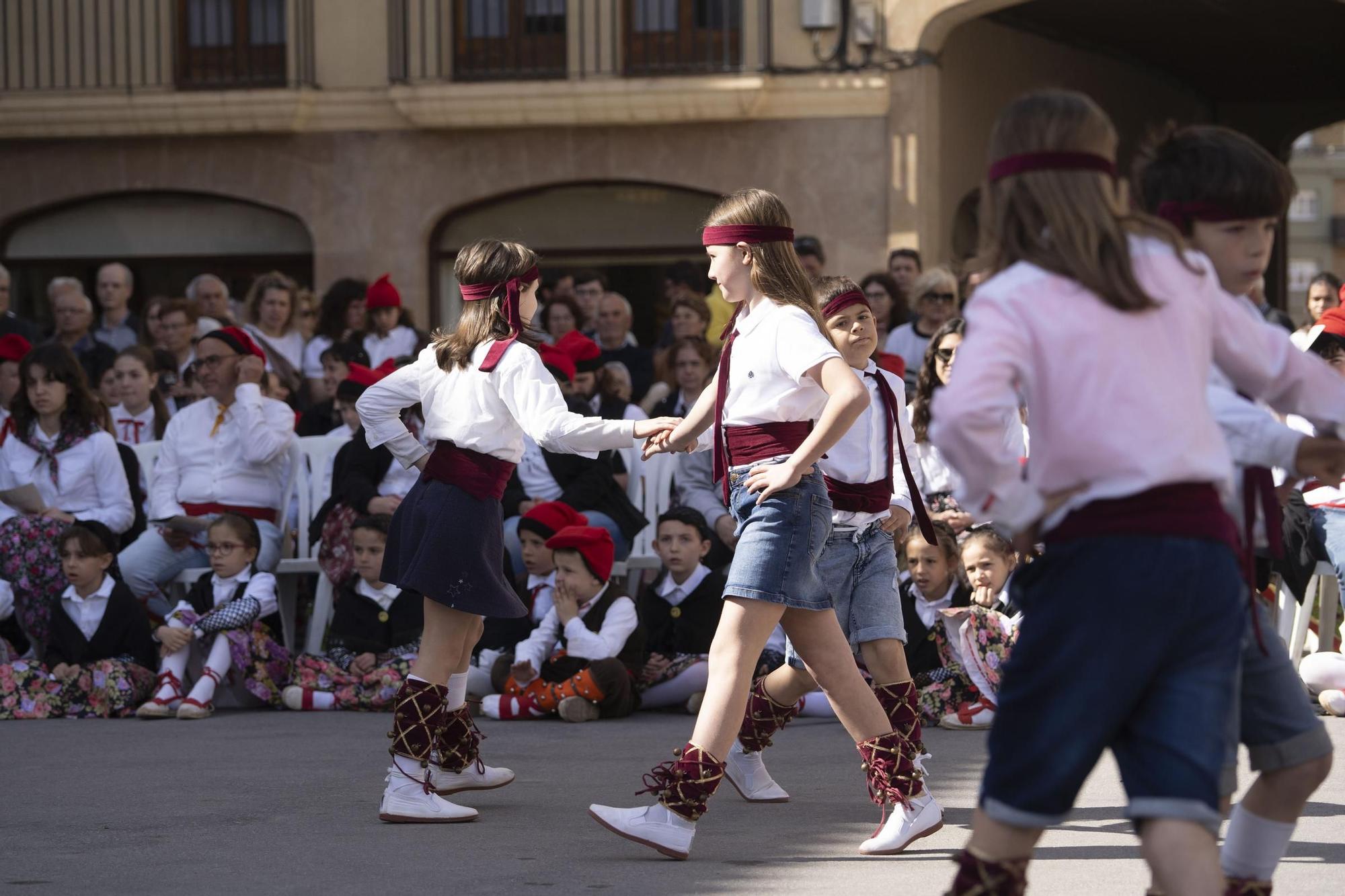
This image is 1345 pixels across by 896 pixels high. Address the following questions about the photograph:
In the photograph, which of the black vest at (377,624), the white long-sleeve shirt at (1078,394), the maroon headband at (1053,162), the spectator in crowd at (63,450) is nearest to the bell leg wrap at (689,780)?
the white long-sleeve shirt at (1078,394)

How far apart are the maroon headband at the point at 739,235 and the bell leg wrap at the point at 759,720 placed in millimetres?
1460

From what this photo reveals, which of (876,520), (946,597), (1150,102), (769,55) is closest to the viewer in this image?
(876,520)

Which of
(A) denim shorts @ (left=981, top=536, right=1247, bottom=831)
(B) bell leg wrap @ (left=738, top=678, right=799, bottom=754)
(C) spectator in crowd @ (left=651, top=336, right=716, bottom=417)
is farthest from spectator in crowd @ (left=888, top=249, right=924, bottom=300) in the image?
(A) denim shorts @ (left=981, top=536, right=1247, bottom=831)

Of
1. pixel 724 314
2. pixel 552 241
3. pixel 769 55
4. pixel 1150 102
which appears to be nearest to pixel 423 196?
pixel 552 241

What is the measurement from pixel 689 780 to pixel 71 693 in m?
4.57

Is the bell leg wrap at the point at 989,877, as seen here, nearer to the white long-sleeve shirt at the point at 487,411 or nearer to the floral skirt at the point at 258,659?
the white long-sleeve shirt at the point at 487,411

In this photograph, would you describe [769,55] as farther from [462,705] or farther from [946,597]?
[462,705]

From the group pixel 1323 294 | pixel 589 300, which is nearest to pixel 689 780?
pixel 1323 294

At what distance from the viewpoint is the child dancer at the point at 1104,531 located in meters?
3.04

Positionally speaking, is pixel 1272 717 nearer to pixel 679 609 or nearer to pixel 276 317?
pixel 679 609

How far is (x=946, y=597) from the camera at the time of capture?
814cm

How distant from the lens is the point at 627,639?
8352mm

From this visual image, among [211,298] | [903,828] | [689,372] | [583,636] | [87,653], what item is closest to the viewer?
[903,828]

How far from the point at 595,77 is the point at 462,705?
10347mm
